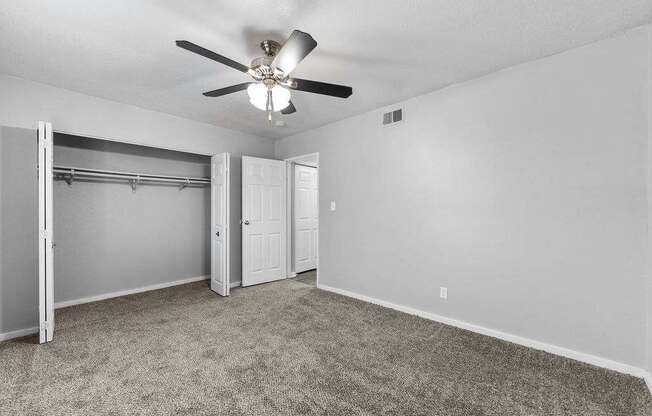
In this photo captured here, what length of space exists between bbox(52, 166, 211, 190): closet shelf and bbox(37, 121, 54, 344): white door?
3.44 ft

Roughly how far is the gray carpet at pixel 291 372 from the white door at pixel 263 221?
1.37 metres

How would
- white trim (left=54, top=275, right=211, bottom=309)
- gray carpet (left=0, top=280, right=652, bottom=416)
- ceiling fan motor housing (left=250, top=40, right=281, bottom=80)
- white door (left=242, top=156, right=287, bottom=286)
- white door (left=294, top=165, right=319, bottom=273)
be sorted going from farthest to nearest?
white door (left=294, top=165, right=319, bottom=273) < white door (left=242, top=156, right=287, bottom=286) < white trim (left=54, top=275, right=211, bottom=309) < ceiling fan motor housing (left=250, top=40, right=281, bottom=80) < gray carpet (left=0, top=280, right=652, bottom=416)

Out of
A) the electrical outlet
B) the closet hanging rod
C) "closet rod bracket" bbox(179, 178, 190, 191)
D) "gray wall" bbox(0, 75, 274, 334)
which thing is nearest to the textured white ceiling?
"gray wall" bbox(0, 75, 274, 334)

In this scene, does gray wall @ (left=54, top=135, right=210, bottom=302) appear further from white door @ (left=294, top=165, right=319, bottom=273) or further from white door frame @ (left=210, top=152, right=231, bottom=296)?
white door @ (left=294, top=165, right=319, bottom=273)

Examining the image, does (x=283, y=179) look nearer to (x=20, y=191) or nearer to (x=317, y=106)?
(x=317, y=106)

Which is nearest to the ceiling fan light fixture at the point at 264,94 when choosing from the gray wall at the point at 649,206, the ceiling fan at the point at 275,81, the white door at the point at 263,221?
the ceiling fan at the point at 275,81

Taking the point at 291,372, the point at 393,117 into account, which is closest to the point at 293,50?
the point at 393,117

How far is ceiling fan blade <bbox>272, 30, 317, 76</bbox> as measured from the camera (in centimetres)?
161

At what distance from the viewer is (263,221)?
465 centimetres

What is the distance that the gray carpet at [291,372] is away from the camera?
5.84ft

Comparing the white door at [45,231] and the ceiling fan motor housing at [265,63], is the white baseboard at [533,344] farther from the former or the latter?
the white door at [45,231]

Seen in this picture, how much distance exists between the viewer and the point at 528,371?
7.06ft

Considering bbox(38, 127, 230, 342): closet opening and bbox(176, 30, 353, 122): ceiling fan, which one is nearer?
bbox(176, 30, 353, 122): ceiling fan

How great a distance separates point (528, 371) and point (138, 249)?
4832mm
